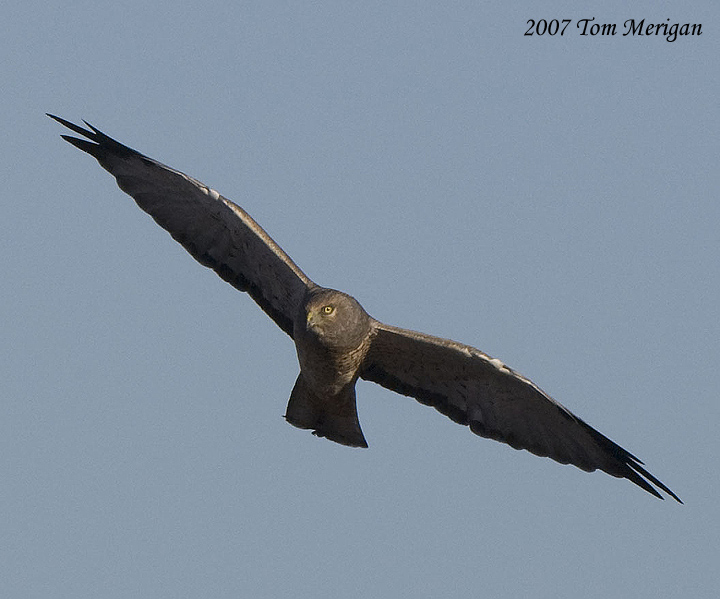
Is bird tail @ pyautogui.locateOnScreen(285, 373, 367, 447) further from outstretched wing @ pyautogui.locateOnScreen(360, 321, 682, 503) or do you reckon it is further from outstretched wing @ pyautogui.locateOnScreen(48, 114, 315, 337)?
outstretched wing @ pyautogui.locateOnScreen(48, 114, 315, 337)

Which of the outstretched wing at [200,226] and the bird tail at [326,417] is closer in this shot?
the bird tail at [326,417]

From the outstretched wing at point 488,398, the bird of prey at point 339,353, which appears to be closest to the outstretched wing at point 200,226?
the bird of prey at point 339,353

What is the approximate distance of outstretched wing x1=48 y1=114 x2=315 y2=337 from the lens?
1343 cm

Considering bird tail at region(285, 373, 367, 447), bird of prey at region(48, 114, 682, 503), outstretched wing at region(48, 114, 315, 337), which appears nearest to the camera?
bird of prey at region(48, 114, 682, 503)

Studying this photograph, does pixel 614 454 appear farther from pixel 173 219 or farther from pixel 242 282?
pixel 173 219

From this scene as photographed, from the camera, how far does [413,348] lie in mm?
12883

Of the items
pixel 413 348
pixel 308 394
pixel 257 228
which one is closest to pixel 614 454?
pixel 413 348

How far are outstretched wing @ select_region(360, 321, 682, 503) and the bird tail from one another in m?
0.42

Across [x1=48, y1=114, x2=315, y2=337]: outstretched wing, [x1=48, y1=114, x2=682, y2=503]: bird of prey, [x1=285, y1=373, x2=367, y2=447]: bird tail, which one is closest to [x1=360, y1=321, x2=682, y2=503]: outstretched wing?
[x1=48, y1=114, x2=682, y2=503]: bird of prey

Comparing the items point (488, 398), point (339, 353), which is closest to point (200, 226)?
point (339, 353)

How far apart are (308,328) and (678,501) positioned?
3.55 metres

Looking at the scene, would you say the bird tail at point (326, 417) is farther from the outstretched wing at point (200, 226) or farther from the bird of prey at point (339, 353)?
the outstretched wing at point (200, 226)

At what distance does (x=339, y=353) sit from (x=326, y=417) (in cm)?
108

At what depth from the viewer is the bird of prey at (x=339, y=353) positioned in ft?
40.7
